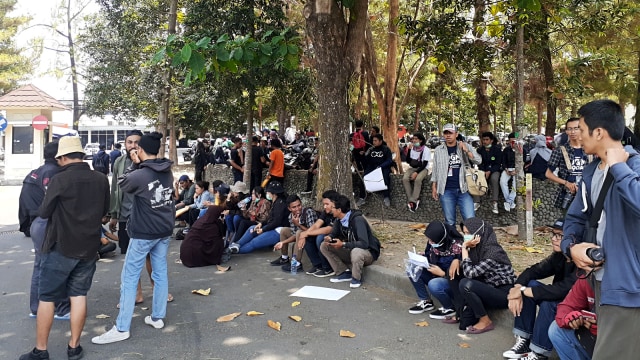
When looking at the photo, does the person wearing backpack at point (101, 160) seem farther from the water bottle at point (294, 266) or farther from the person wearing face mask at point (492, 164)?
the person wearing face mask at point (492, 164)

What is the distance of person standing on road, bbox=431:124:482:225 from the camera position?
731cm

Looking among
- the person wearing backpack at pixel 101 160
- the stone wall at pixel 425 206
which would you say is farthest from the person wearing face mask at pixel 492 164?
the person wearing backpack at pixel 101 160

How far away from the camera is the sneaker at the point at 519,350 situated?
402 centimetres

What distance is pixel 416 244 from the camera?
7.86 meters

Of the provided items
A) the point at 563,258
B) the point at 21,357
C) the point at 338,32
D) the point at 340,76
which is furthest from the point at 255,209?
the point at 563,258

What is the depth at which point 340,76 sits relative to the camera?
777 centimetres

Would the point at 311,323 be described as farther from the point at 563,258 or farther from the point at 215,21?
the point at 215,21

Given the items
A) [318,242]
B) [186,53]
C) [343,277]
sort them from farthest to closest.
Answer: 1. [318,242]
2. [343,277]
3. [186,53]

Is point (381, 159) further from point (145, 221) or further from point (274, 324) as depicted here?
point (145, 221)

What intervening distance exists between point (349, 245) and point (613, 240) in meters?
3.85

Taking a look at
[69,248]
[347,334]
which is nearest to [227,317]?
[347,334]

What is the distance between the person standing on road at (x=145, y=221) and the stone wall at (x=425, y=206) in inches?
237

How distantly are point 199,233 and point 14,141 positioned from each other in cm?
1598

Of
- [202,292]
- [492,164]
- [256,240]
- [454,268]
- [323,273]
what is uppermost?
[492,164]
